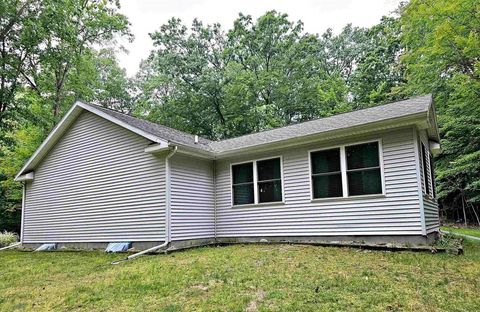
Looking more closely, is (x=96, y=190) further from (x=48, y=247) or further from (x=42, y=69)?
(x=42, y=69)

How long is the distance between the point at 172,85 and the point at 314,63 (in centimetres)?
1083

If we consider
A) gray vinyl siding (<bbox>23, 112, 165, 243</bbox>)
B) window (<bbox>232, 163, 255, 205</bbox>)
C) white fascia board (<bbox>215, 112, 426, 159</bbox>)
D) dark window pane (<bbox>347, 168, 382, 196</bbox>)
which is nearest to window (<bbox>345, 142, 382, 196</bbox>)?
dark window pane (<bbox>347, 168, 382, 196</bbox>)

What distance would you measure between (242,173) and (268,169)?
0.91 m

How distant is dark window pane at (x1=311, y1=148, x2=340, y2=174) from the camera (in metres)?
8.62

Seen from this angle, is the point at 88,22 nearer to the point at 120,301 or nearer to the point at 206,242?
the point at 206,242

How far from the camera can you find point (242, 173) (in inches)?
406

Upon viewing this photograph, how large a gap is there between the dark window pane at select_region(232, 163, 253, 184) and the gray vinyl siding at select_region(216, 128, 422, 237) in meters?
0.20

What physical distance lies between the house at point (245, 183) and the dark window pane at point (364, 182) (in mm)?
24

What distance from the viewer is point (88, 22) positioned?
21328 mm

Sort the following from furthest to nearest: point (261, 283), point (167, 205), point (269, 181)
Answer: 1. point (269, 181)
2. point (167, 205)
3. point (261, 283)

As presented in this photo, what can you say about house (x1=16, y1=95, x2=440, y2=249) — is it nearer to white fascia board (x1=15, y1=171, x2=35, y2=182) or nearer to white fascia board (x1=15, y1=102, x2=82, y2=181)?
white fascia board (x1=15, y1=102, x2=82, y2=181)

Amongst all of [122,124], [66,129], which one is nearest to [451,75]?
[122,124]

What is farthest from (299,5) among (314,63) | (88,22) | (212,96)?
(88,22)

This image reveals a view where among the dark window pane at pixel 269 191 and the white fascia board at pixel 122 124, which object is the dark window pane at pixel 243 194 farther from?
the white fascia board at pixel 122 124
